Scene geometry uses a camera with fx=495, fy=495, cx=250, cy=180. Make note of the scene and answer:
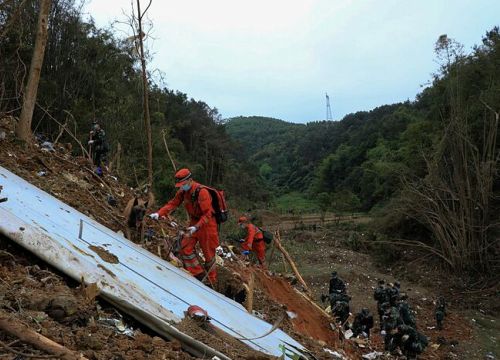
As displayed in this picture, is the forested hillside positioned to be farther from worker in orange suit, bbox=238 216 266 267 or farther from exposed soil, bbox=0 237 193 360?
exposed soil, bbox=0 237 193 360

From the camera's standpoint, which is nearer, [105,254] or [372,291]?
[105,254]

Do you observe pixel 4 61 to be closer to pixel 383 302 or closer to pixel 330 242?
pixel 383 302

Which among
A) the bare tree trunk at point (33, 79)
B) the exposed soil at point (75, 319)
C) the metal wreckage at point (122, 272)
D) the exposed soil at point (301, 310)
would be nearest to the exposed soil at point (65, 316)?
the exposed soil at point (75, 319)

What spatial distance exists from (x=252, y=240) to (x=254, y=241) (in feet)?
1.64

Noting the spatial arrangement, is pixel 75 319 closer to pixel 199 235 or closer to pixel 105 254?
pixel 105 254

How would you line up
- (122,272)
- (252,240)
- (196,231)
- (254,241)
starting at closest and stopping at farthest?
(122,272), (196,231), (252,240), (254,241)

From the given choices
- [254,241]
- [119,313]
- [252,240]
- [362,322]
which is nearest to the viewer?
[119,313]

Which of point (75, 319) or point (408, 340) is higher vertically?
point (75, 319)

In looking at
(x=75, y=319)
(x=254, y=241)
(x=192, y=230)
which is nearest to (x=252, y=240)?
(x=254, y=241)

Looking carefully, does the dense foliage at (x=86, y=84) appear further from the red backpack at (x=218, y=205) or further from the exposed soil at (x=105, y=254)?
the exposed soil at (x=105, y=254)

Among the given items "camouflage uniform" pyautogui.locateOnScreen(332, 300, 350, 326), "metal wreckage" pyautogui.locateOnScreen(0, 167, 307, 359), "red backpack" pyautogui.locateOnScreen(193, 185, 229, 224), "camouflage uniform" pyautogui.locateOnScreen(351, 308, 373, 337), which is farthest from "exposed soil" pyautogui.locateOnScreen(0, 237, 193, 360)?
"camouflage uniform" pyautogui.locateOnScreen(351, 308, 373, 337)

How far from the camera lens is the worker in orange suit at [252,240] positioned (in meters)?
8.95

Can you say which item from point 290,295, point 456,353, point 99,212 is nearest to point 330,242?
point 456,353

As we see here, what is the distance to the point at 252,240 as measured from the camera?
8992mm
